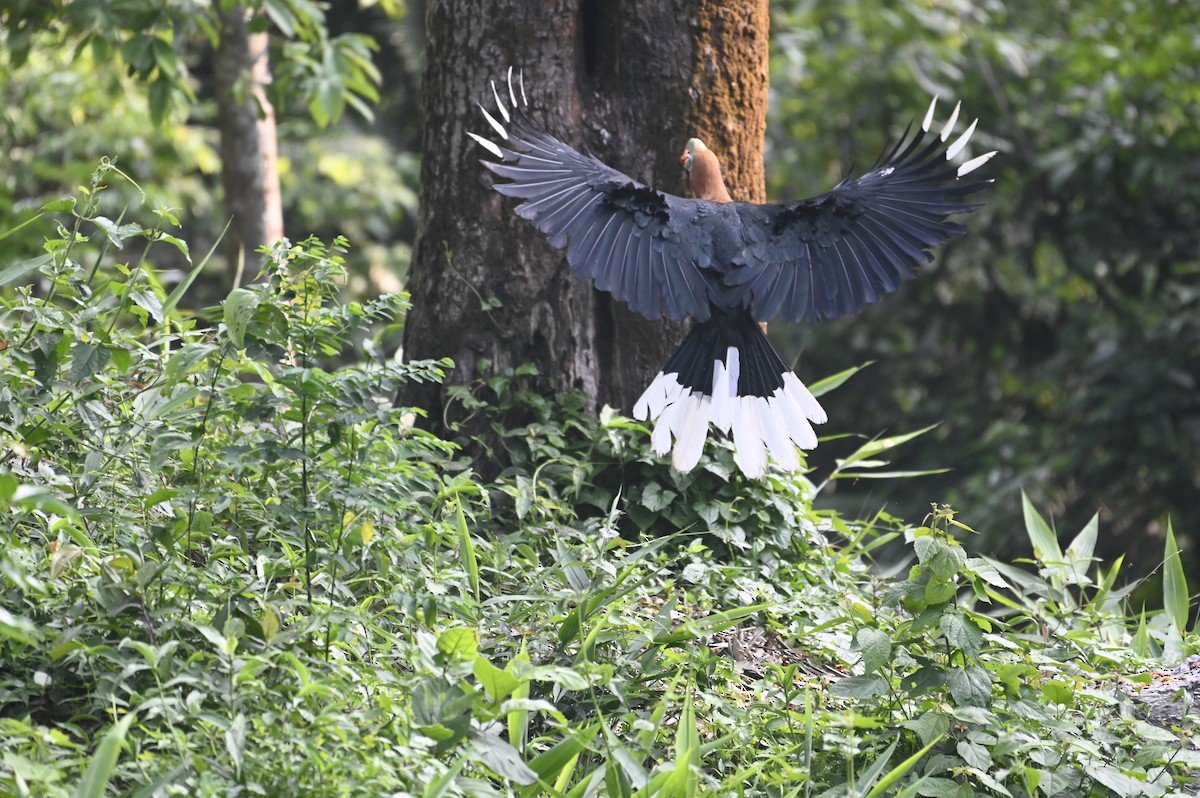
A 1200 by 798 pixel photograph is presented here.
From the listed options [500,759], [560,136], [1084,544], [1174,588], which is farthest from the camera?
[1084,544]

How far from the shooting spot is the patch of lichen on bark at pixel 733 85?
3432 millimetres

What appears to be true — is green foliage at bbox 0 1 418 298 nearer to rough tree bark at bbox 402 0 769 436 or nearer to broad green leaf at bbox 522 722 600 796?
rough tree bark at bbox 402 0 769 436

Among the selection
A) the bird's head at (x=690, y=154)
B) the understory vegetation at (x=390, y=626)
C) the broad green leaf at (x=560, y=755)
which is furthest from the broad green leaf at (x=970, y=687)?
the bird's head at (x=690, y=154)

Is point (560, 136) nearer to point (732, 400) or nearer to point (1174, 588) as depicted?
point (732, 400)

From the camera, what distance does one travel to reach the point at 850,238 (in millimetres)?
3152

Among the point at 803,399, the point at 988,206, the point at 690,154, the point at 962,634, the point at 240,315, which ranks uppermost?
the point at 988,206

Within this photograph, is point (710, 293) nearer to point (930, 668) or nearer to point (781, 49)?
point (930, 668)

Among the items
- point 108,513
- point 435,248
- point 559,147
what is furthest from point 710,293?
point 108,513

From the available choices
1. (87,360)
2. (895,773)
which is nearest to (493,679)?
(895,773)

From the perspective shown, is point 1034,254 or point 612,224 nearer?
point 612,224

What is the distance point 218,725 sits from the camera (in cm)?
186

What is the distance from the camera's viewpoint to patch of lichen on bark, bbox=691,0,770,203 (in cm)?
343

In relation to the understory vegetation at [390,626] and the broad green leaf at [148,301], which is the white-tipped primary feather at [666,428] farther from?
the broad green leaf at [148,301]

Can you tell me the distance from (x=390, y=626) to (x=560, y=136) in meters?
1.52
